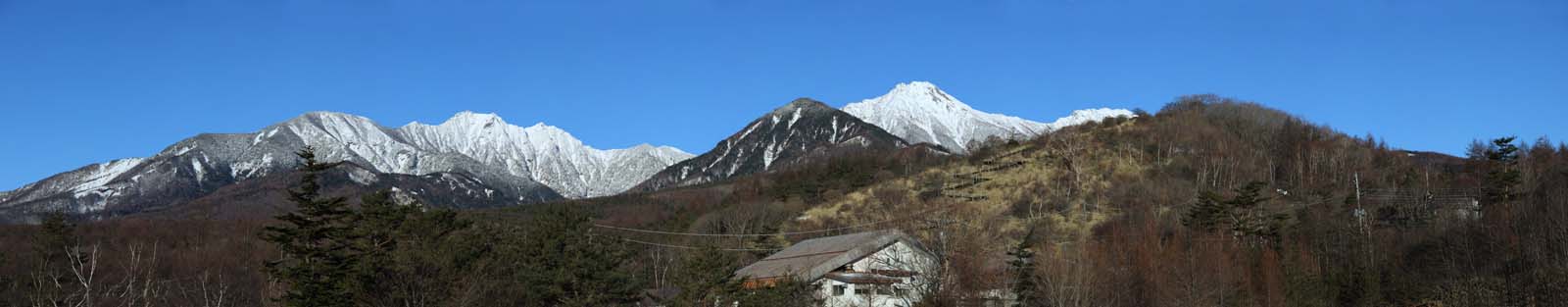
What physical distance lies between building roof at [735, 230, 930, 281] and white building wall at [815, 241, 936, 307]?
375mm

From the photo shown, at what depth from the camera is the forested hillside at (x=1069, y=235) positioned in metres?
47.2

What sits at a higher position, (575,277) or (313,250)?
(313,250)

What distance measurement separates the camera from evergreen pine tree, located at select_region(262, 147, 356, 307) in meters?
39.9

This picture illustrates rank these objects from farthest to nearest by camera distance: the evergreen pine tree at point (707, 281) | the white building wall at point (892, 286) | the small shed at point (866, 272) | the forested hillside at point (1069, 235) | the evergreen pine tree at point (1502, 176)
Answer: the evergreen pine tree at point (1502, 176)
the small shed at point (866, 272)
the white building wall at point (892, 286)
the forested hillside at point (1069, 235)
the evergreen pine tree at point (707, 281)

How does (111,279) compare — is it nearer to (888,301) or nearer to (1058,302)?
(888,301)

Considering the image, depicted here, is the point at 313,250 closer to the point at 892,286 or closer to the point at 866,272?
the point at 866,272

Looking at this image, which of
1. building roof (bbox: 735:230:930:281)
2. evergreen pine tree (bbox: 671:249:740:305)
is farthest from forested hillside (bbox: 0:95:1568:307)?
building roof (bbox: 735:230:930:281)

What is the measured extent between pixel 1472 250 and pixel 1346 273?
5.46 meters

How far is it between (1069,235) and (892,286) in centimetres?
2778

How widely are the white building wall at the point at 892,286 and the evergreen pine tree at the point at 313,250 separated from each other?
1968cm

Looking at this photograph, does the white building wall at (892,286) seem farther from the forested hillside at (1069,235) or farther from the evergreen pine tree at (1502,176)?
the evergreen pine tree at (1502,176)

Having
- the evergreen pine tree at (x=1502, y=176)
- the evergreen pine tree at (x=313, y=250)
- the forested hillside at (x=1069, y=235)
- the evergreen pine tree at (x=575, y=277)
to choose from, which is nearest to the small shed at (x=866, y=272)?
the forested hillside at (x=1069, y=235)

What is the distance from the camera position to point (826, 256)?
185 ft

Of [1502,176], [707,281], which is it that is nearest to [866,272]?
[707,281]
